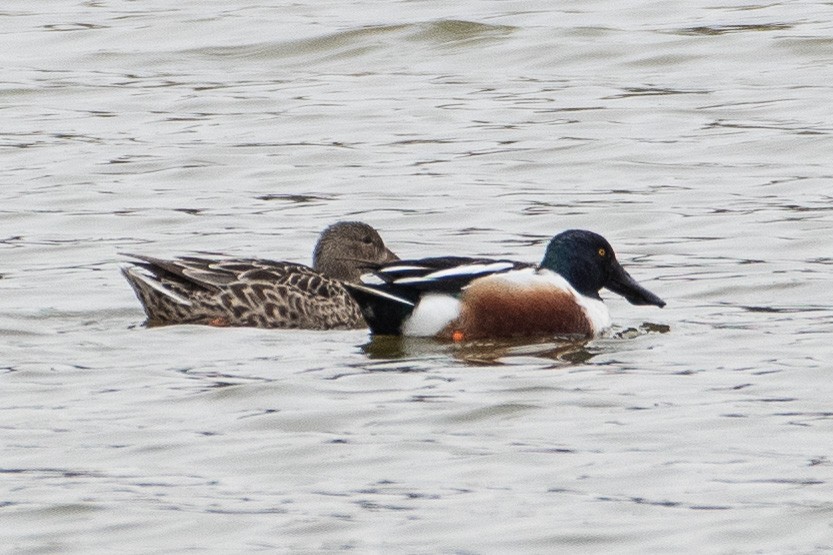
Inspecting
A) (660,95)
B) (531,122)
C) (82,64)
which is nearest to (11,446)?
(531,122)

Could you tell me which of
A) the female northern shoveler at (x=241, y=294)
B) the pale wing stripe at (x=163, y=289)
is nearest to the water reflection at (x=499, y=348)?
the female northern shoveler at (x=241, y=294)

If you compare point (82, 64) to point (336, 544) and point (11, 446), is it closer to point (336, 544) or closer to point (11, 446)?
point (11, 446)

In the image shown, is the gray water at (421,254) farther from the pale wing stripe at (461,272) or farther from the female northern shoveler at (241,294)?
the pale wing stripe at (461,272)

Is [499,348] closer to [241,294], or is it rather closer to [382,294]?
[382,294]

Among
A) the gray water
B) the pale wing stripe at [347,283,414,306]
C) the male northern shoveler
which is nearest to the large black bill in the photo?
the gray water

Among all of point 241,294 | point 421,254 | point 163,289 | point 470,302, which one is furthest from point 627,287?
point 163,289

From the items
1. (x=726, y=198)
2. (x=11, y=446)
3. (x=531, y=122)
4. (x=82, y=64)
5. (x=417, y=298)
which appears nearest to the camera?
(x=11, y=446)

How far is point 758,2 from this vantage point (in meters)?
21.5

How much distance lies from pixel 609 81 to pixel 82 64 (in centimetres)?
488

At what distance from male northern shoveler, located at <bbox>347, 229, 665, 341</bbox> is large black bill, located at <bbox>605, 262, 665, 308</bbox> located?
351 millimetres

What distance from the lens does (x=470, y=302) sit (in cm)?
1079

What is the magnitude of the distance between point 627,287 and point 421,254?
7.23 feet

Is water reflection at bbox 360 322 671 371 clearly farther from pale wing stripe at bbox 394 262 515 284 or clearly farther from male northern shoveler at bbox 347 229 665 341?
pale wing stripe at bbox 394 262 515 284

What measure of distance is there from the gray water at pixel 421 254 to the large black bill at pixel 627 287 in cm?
17
